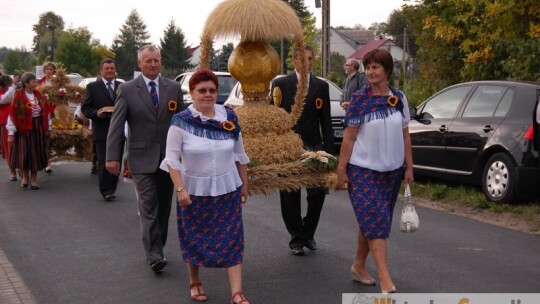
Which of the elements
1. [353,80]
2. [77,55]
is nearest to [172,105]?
[353,80]

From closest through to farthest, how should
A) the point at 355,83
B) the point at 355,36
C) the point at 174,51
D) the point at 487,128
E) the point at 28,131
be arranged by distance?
1. the point at 487,128
2. the point at 28,131
3. the point at 355,83
4. the point at 174,51
5. the point at 355,36

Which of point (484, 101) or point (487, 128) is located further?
point (484, 101)

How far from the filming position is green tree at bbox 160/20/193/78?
84062 mm

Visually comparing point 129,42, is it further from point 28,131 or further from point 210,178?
point 210,178

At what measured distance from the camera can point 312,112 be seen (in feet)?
23.7

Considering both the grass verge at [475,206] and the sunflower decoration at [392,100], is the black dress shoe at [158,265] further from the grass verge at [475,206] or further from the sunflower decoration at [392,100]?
the grass verge at [475,206]

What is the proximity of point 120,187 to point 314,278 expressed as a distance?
6.49 meters

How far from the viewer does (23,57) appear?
129 m

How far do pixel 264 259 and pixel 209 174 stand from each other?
1.98m

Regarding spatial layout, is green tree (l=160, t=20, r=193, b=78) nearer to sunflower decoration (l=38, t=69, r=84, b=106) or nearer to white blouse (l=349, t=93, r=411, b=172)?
sunflower decoration (l=38, t=69, r=84, b=106)

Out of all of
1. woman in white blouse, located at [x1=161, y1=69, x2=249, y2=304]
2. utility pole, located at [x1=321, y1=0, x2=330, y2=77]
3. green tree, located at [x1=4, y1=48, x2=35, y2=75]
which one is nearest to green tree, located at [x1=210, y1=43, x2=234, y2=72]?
woman in white blouse, located at [x1=161, y1=69, x2=249, y2=304]

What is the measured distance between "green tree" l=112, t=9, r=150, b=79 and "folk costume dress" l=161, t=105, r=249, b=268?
291ft

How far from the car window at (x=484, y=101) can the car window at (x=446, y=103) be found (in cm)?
26

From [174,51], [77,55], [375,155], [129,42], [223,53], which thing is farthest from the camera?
[129,42]
